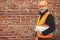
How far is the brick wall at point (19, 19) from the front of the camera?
7.82 metres

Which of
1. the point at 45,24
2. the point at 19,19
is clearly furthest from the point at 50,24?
the point at 19,19

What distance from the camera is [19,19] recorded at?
7.88m

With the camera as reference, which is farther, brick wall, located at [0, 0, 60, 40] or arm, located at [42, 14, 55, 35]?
brick wall, located at [0, 0, 60, 40]

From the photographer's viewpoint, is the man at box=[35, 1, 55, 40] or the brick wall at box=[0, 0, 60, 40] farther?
the brick wall at box=[0, 0, 60, 40]

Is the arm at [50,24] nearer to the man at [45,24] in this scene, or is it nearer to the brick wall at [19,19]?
the man at [45,24]

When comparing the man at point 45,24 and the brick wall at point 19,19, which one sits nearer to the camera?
the man at point 45,24

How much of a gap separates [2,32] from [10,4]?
93 centimetres

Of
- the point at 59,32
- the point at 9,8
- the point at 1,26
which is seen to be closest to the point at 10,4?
the point at 9,8

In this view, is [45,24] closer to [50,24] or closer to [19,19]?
[50,24]

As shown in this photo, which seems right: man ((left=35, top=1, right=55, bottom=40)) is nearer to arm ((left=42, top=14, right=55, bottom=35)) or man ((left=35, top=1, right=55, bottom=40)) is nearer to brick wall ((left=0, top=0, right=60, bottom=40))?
arm ((left=42, top=14, right=55, bottom=35))

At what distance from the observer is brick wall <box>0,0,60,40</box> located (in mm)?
7820

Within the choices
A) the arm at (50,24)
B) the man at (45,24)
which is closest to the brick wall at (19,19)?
the man at (45,24)

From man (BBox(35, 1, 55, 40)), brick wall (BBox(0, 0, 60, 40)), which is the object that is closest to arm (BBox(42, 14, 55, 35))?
man (BBox(35, 1, 55, 40))

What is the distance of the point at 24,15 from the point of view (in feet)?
25.7
